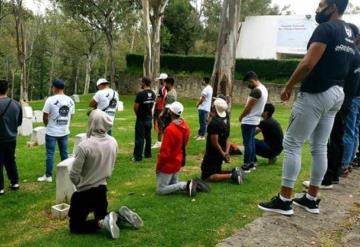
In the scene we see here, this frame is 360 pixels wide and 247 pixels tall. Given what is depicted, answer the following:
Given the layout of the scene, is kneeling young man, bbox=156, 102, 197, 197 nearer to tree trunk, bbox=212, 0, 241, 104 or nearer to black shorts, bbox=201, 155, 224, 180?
black shorts, bbox=201, 155, 224, 180

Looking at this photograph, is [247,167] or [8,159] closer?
[8,159]

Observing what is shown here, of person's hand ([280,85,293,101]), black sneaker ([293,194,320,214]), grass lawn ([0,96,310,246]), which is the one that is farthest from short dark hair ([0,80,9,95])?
black sneaker ([293,194,320,214])

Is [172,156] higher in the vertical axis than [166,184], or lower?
higher

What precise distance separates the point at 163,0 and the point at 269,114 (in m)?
18.3

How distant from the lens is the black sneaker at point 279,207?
5.35 meters

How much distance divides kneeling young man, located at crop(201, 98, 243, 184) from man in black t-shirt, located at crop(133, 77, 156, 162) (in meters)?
2.82

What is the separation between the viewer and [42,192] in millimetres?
7930

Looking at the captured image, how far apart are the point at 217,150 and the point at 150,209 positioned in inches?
70.0

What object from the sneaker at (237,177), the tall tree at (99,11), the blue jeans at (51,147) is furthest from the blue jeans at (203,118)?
the tall tree at (99,11)

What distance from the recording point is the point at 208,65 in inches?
1363

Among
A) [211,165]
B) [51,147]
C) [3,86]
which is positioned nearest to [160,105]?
[51,147]

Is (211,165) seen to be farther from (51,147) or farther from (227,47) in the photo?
(227,47)

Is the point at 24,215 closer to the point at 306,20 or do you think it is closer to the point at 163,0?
the point at 163,0

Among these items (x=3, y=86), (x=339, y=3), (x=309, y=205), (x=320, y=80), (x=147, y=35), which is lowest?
(x=309, y=205)
